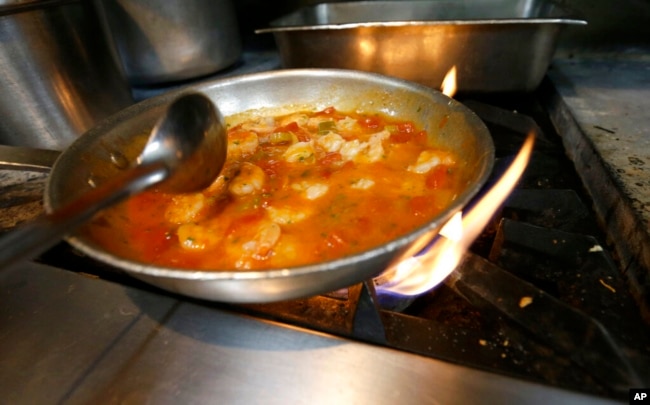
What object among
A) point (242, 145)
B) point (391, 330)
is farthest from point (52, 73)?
point (391, 330)

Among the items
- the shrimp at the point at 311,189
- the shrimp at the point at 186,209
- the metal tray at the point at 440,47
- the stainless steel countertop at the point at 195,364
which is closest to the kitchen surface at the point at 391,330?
the stainless steel countertop at the point at 195,364

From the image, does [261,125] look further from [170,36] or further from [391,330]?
[391,330]

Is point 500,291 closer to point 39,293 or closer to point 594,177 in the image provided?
point 594,177

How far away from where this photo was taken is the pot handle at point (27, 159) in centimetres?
140

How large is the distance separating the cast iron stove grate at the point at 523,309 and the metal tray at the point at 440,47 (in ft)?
3.19

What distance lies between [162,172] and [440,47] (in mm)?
1688

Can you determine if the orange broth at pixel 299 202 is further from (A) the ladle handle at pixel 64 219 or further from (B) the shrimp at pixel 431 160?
(A) the ladle handle at pixel 64 219

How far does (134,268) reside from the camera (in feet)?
2.74

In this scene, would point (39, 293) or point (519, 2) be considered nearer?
point (39, 293)

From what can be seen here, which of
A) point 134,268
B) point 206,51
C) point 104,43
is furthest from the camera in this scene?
point 206,51

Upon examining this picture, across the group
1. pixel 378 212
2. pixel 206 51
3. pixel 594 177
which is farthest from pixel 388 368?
pixel 206 51

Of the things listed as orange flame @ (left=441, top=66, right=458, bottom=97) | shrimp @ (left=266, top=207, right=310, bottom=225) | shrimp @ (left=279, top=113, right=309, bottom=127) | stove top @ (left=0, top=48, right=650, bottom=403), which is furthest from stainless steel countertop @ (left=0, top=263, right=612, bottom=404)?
orange flame @ (left=441, top=66, right=458, bottom=97)

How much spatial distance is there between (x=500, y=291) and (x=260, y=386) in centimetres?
71

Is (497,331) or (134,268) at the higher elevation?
(134,268)
